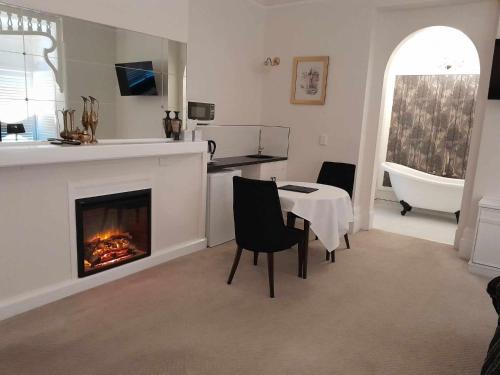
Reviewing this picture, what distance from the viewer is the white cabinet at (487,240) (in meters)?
3.38

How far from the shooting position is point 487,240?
3.40 m

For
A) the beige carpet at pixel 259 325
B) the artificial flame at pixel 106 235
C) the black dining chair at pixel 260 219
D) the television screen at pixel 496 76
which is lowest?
the beige carpet at pixel 259 325

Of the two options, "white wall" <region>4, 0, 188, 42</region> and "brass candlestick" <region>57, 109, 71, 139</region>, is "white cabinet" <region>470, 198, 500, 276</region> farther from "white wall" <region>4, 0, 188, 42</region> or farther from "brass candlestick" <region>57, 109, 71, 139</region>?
"brass candlestick" <region>57, 109, 71, 139</region>

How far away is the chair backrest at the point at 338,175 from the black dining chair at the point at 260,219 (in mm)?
1597

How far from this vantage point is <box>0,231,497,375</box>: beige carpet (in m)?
2.07

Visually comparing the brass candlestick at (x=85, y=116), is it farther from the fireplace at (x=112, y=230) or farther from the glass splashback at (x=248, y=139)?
the glass splashback at (x=248, y=139)

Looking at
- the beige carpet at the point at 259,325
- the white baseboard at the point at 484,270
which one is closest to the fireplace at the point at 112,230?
the beige carpet at the point at 259,325

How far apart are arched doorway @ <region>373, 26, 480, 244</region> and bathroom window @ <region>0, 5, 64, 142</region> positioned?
396 cm

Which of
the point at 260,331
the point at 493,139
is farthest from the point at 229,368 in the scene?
the point at 493,139

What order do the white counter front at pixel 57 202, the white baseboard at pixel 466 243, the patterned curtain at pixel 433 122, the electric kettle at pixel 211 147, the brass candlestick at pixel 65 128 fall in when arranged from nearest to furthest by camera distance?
the white counter front at pixel 57 202
the brass candlestick at pixel 65 128
the white baseboard at pixel 466 243
the electric kettle at pixel 211 147
the patterned curtain at pixel 433 122

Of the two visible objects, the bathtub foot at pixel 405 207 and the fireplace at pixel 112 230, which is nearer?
the fireplace at pixel 112 230

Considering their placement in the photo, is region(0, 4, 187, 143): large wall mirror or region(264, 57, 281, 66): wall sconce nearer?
region(0, 4, 187, 143): large wall mirror

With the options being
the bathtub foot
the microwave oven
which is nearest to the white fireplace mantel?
the microwave oven

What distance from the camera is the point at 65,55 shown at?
2.69 meters
